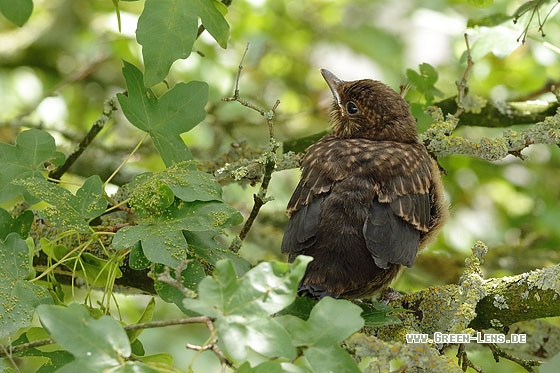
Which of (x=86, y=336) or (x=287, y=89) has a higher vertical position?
(x=287, y=89)

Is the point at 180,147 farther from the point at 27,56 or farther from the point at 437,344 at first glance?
the point at 27,56

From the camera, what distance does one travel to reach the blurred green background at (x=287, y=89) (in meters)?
4.31

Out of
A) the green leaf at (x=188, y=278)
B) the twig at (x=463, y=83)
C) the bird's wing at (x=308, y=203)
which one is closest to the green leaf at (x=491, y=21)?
the twig at (x=463, y=83)

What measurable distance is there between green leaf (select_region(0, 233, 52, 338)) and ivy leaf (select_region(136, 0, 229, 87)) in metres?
0.59

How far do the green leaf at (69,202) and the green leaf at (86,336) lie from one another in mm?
584

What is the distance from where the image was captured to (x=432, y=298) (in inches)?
100

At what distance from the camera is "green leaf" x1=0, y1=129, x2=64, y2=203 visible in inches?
99.0

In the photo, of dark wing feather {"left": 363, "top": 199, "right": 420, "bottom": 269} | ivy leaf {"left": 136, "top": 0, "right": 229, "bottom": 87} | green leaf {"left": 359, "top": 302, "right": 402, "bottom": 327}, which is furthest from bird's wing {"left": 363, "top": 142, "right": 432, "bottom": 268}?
ivy leaf {"left": 136, "top": 0, "right": 229, "bottom": 87}

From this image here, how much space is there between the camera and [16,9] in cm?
255

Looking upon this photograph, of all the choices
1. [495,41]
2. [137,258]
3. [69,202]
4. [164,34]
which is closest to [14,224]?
[69,202]

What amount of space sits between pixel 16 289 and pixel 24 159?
0.52 metres

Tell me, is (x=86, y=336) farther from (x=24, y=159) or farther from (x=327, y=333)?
(x=24, y=159)

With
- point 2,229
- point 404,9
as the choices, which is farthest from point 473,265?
point 404,9

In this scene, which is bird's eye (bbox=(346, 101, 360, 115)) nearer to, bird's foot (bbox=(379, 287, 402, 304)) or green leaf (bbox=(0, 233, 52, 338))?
bird's foot (bbox=(379, 287, 402, 304))
